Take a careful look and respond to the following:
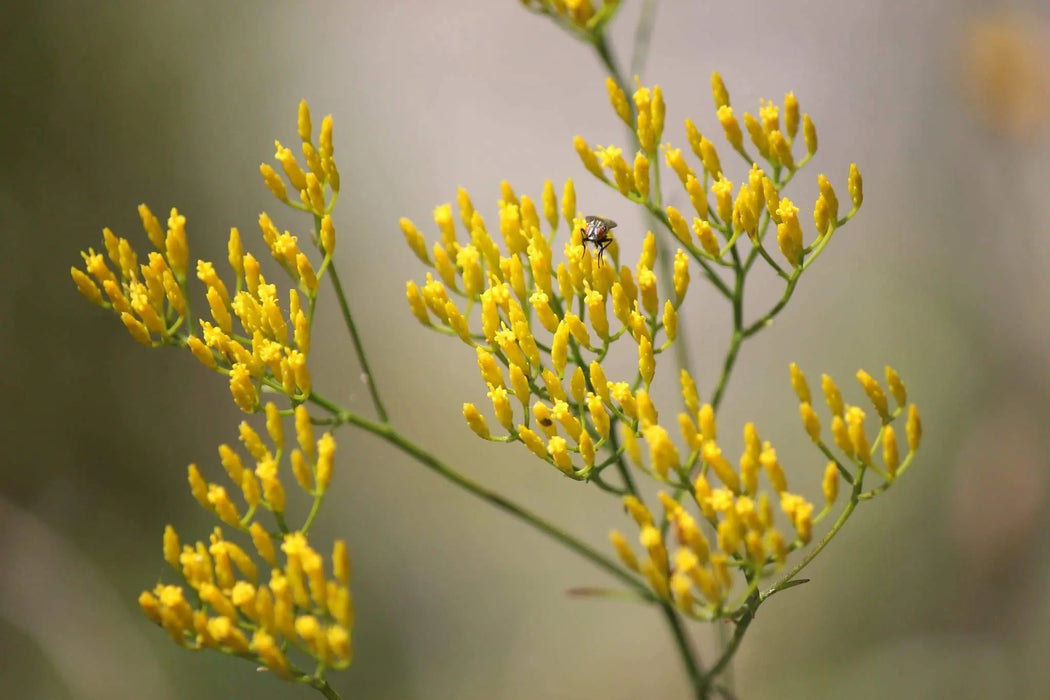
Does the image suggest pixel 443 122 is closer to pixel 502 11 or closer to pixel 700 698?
pixel 502 11

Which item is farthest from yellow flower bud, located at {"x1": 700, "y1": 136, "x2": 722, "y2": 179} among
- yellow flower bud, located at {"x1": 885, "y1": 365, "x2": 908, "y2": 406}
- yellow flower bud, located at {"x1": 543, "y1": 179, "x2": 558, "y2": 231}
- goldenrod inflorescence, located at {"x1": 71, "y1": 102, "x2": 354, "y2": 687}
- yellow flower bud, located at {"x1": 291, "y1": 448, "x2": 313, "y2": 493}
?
yellow flower bud, located at {"x1": 291, "y1": 448, "x2": 313, "y2": 493}

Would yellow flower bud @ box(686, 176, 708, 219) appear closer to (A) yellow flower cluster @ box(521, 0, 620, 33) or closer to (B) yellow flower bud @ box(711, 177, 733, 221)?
(B) yellow flower bud @ box(711, 177, 733, 221)

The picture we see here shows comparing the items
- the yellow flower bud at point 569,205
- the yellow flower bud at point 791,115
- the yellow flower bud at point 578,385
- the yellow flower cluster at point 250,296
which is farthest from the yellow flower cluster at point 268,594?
the yellow flower bud at point 791,115

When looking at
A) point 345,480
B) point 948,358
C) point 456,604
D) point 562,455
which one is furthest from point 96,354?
point 948,358

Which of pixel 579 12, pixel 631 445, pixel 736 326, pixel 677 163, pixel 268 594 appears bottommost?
pixel 268 594

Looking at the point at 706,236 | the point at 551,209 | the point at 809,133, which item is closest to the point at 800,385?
the point at 706,236

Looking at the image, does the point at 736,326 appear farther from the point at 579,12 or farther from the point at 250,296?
the point at 250,296

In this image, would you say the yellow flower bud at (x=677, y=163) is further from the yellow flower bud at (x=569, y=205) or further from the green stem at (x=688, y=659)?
the green stem at (x=688, y=659)
